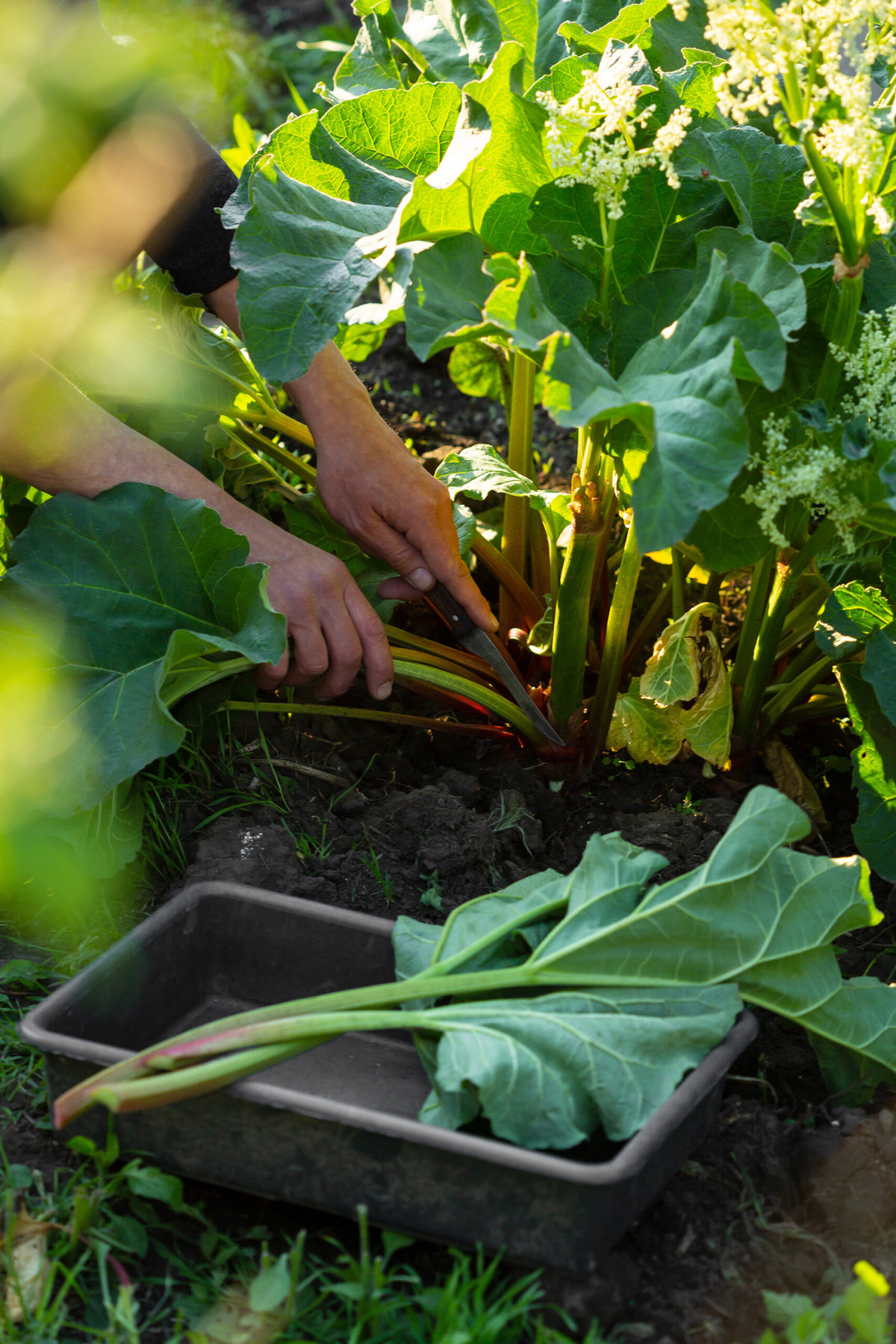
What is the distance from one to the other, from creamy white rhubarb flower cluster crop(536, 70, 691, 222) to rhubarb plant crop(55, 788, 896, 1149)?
0.76 metres

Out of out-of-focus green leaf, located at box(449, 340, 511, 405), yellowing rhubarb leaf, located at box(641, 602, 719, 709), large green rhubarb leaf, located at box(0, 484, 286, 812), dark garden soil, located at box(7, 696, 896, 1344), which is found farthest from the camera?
out-of-focus green leaf, located at box(449, 340, 511, 405)

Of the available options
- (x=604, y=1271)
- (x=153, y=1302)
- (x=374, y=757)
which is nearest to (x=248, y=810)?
(x=374, y=757)

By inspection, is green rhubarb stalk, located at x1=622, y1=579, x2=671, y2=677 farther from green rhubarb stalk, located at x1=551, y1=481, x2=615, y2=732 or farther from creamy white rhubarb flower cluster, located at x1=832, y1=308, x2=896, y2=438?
creamy white rhubarb flower cluster, located at x1=832, y1=308, x2=896, y2=438

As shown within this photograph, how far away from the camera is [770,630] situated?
1.70 m

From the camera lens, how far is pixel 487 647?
5.99 ft

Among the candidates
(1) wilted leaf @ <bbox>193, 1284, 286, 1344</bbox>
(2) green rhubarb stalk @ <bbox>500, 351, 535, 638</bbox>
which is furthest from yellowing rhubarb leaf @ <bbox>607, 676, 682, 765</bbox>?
(1) wilted leaf @ <bbox>193, 1284, 286, 1344</bbox>

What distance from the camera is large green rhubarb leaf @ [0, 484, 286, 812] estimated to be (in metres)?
1.49

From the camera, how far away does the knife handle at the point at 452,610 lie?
1.82 m

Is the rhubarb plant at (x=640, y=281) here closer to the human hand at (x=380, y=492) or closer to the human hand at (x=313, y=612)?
the human hand at (x=380, y=492)

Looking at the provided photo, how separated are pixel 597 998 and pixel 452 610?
0.78 metres

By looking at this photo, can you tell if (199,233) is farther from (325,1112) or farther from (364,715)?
(325,1112)

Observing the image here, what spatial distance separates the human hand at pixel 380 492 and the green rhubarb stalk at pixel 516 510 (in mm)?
210

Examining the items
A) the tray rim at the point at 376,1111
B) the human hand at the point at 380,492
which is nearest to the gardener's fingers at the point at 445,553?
the human hand at the point at 380,492

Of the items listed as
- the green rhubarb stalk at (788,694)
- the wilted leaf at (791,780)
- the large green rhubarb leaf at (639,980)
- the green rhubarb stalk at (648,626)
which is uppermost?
the large green rhubarb leaf at (639,980)
